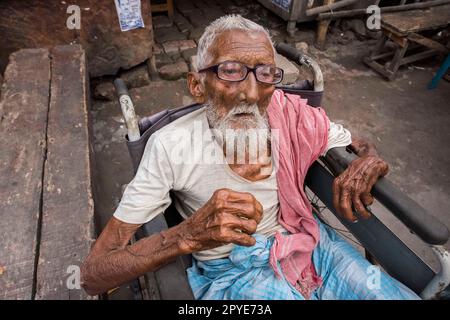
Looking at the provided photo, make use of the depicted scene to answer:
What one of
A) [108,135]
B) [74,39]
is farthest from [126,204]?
[74,39]

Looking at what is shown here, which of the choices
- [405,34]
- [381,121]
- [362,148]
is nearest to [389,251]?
[362,148]

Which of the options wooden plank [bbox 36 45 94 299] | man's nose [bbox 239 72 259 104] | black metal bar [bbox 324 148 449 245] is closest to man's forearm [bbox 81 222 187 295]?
wooden plank [bbox 36 45 94 299]

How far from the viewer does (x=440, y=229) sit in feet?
3.85

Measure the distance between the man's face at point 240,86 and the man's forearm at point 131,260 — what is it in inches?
23.5

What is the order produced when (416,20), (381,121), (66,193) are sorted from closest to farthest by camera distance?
(66,193) → (381,121) → (416,20)

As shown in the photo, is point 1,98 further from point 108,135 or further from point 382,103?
point 382,103

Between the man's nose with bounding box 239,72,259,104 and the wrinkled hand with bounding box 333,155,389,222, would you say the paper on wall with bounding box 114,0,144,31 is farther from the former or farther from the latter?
the wrinkled hand with bounding box 333,155,389,222

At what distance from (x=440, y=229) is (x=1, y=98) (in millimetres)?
3004

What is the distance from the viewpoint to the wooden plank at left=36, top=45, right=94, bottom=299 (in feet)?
5.01

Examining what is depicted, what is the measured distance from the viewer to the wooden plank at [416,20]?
14.3ft

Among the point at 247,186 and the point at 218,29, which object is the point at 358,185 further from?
the point at 218,29

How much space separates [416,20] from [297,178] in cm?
433

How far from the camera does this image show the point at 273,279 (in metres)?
1.46
